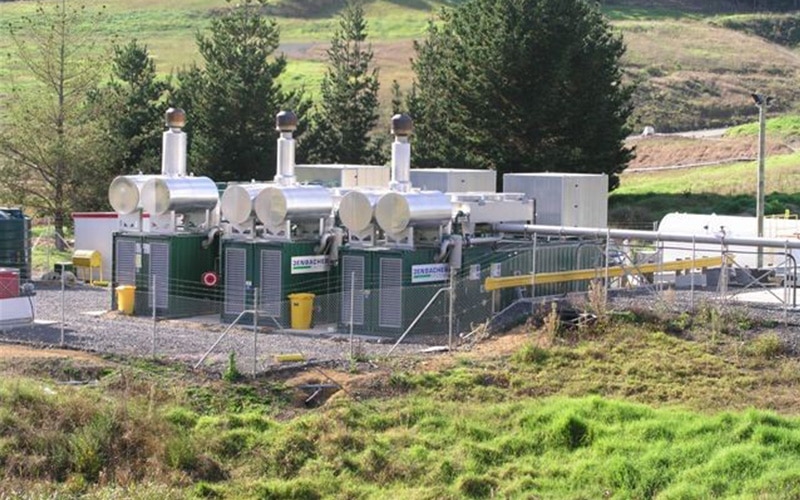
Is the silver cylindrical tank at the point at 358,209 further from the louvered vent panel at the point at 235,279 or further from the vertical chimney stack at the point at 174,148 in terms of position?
the vertical chimney stack at the point at 174,148

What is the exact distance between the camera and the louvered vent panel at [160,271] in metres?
32.8

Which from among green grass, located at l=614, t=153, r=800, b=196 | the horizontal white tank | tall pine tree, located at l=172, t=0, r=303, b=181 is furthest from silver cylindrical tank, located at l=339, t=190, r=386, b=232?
green grass, located at l=614, t=153, r=800, b=196

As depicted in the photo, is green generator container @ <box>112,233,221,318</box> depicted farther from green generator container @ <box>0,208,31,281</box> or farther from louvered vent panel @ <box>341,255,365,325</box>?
green generator container @ <box>0,208,31,281</box>

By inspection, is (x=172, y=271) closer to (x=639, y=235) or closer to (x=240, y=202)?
(x=240, y=202)

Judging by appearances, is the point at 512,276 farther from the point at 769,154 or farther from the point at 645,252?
the point at 769,154

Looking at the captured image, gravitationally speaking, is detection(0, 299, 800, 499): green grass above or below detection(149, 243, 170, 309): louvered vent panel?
below

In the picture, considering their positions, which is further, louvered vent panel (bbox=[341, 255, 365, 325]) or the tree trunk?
the tree trunk

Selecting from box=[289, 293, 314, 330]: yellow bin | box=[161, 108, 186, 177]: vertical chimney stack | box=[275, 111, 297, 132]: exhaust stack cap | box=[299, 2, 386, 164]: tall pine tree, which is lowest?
box=[289, 293, 314, 330]: yellow bin

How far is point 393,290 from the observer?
29703mm

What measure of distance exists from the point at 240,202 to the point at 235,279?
1795mm

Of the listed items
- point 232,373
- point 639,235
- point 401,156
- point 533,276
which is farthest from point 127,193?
point 639,235

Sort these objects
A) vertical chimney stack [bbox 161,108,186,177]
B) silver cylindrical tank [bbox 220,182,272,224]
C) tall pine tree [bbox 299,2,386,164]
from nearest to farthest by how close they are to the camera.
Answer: silver cylindrical tank [bbox 220,182,272,224] → vertical chimney stack [bbox 161,108,186,177] → tall pine tree [bbox 299,2,386,164]

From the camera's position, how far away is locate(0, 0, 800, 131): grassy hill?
98188mm

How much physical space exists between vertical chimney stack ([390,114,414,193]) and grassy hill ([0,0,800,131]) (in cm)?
5650
